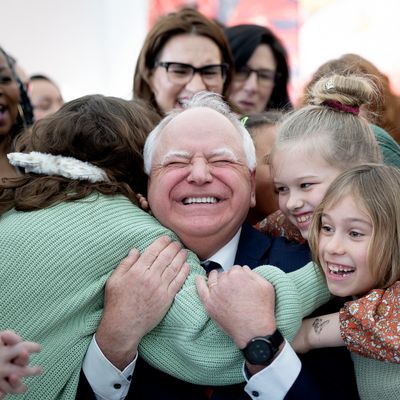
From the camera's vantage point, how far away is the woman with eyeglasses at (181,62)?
322cm

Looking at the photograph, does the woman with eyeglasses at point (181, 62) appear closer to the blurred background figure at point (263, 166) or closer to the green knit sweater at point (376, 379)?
the blurred background figure at point (263, 166)

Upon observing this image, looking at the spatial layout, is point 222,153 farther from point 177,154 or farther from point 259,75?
point 259,75

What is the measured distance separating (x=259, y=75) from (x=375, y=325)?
7.25 ft

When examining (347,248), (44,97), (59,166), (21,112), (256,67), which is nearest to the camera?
(347,248)

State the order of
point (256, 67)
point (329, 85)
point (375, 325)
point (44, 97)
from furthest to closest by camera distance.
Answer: point (44, 97), point (256, 67), point (329, 85), point (375, 325)

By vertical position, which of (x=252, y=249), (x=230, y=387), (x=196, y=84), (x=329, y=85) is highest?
(x=329, y=85)

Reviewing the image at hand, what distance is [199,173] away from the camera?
6.89ft

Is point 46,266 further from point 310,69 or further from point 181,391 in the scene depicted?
point 310,69

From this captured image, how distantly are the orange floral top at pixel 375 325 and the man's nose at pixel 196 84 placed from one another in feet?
5.49

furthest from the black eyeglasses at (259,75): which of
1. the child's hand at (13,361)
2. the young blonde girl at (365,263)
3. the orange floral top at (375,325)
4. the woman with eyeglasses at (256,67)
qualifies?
the child's hand at (13,361)

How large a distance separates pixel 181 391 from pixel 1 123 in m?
1.48

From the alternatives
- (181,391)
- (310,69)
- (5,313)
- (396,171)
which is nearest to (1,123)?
(5,313)

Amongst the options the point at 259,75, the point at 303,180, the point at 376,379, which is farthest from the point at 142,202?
the point at 259,75

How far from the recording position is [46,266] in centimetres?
185
